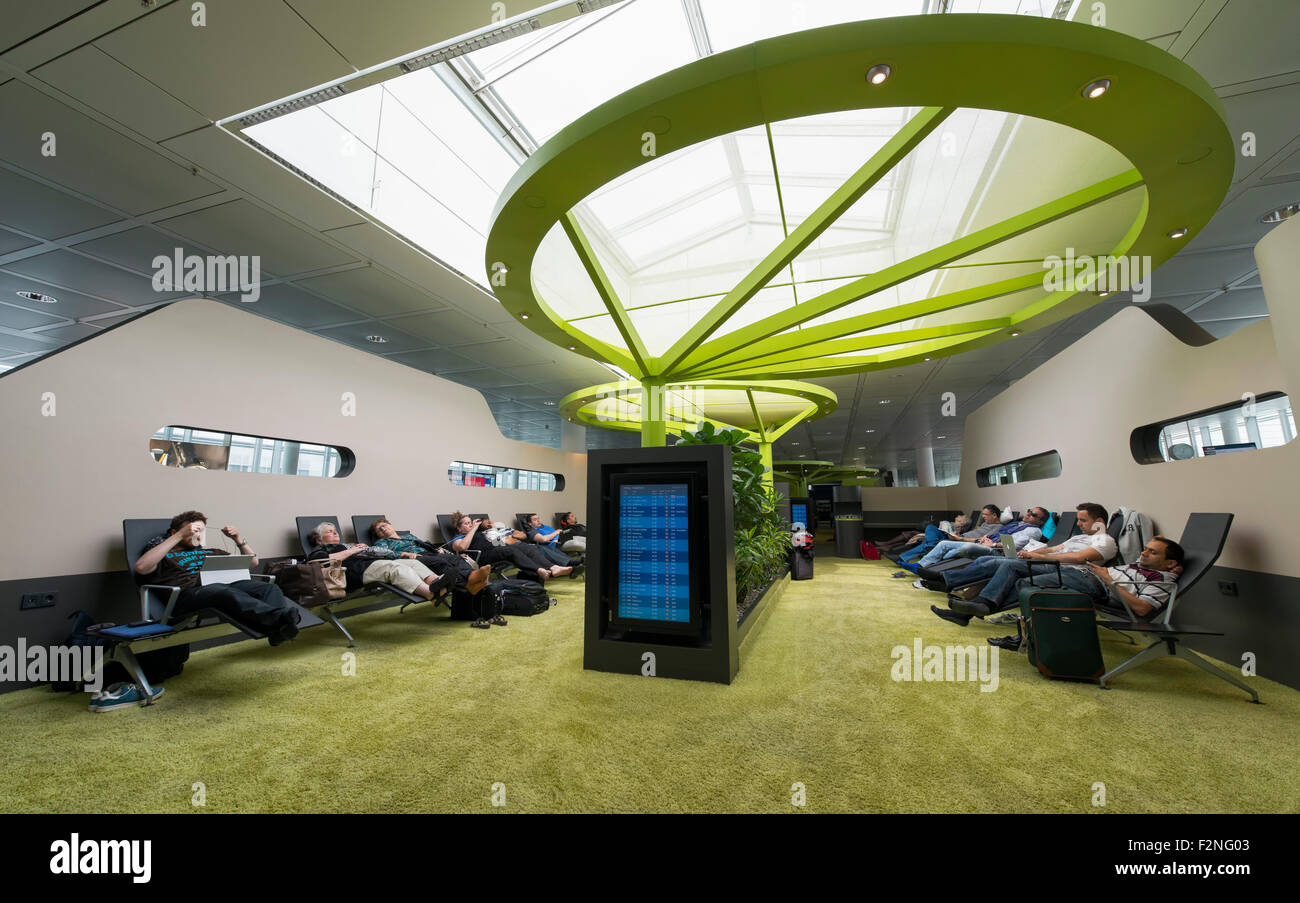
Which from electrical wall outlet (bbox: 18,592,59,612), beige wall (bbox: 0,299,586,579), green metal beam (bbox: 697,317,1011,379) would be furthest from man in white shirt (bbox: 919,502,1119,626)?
electrical wall outlet (bbox: 18,592,59,612)

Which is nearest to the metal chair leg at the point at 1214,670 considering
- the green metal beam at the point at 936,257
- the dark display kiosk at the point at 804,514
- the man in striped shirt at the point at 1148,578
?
the man in striped shirt at the point at 1148,578

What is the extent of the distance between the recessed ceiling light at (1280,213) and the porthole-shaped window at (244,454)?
10.7 m

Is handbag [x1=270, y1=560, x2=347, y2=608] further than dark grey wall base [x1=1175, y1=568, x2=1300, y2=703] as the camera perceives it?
Yes

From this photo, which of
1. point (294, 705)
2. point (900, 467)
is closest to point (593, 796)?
point (294, 705)

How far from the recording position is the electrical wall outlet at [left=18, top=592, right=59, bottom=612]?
3598 mm

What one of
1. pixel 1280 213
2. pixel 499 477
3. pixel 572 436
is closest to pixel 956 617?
pixel 1280 213

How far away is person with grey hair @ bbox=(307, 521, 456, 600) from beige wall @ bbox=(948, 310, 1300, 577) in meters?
6.82

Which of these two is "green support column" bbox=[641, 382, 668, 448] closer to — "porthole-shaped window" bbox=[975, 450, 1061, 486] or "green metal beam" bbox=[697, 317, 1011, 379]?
"green metal beam" bbox=[697, 317, 1011, 379]

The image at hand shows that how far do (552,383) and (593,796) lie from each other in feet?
29.7

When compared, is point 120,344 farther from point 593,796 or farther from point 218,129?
point 593,796

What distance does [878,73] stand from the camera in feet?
7.54

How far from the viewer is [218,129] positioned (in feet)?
12.2

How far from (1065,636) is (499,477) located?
9.38m
